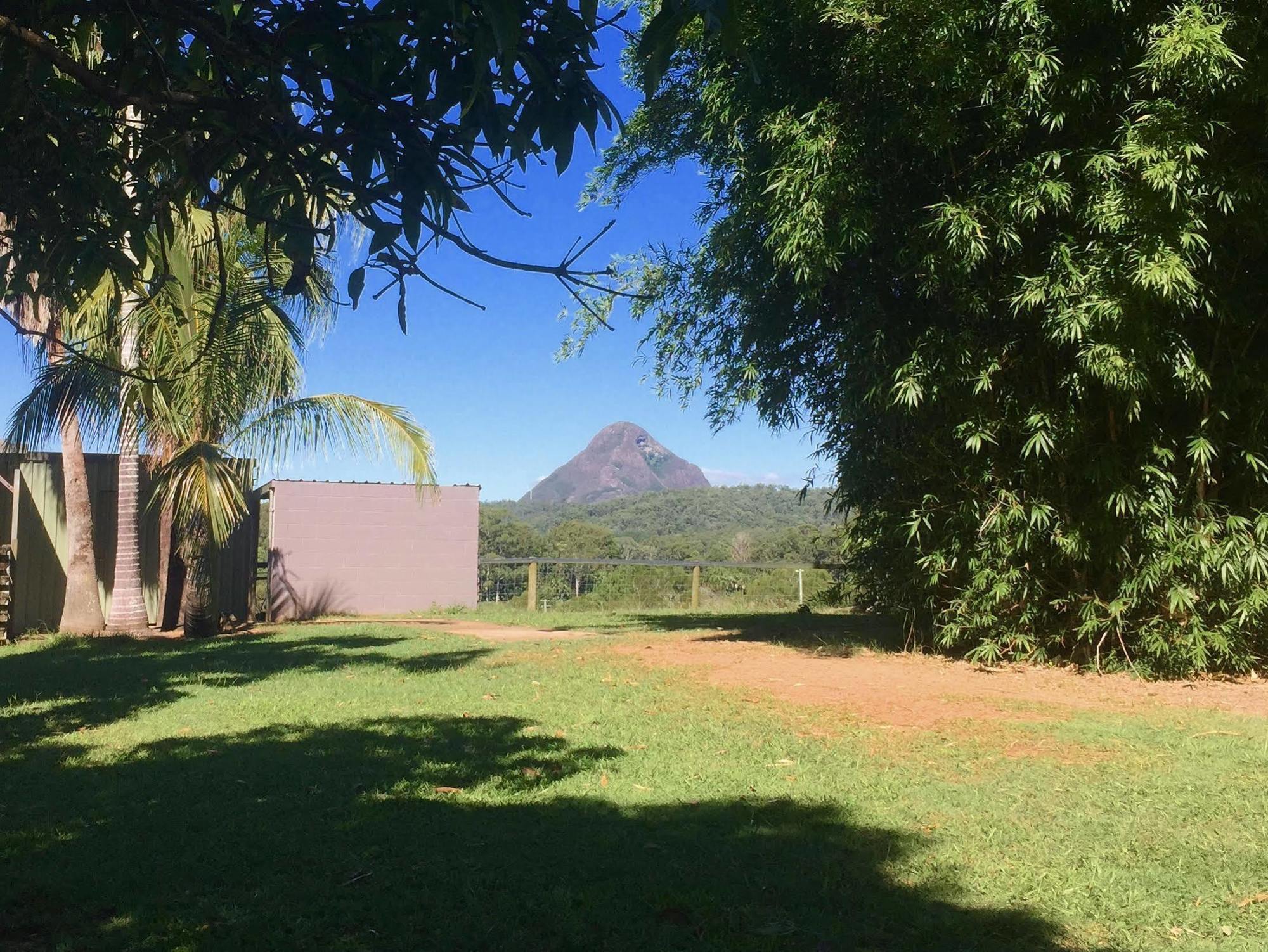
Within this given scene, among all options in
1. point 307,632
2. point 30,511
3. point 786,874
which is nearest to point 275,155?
point 786,874

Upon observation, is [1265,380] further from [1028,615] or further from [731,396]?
[731,396]

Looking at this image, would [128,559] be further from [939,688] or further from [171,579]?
[939,688]

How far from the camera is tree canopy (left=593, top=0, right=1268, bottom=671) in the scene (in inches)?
273

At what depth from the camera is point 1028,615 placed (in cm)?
861

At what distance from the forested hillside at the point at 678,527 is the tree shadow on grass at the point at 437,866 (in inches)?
274

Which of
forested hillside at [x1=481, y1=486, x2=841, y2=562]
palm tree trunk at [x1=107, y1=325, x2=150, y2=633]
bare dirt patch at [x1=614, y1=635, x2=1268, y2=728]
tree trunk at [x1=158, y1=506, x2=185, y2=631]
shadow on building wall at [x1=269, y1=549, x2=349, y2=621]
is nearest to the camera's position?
Answer: bare dirt patch at [x1=614, y1=635, x2=1268, y2=728]

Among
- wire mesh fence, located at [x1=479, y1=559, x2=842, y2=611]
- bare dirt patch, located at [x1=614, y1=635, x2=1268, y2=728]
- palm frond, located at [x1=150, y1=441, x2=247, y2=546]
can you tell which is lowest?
bare dirt patch, located at [x1=614, y1=635, x2=1268, y2=728]

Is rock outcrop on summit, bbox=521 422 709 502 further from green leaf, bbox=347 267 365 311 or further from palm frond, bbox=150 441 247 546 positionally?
green leaf, bbox=347 267 365 311

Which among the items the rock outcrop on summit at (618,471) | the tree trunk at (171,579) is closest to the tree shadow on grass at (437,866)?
the tree trunk at (171,579)

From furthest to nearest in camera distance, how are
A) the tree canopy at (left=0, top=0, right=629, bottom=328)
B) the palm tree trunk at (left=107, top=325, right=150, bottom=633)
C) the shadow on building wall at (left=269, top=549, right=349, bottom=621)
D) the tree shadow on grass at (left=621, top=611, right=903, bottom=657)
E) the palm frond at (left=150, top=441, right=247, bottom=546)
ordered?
the shadow on building wall at (left=269, top=549, right=349, bottom=621)
the palm tree trunk at (left=107, top=325, right=150, bottom=633)
the palm frond at (left=150, top=441, right=247, bottom=546)
the tree shadow on grass at (left=621, top=611, right=903, bottom=657)
the tree canopy at (left=0, top=0, right=629, bottom=328)

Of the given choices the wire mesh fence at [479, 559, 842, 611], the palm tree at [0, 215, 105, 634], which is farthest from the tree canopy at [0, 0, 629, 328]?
the wire mesh fence at [479, 559, 842, 611]

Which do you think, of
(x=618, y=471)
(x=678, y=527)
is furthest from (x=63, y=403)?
(x=618, y=471)

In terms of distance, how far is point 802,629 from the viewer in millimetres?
11703

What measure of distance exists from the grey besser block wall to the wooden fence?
1.88 m
